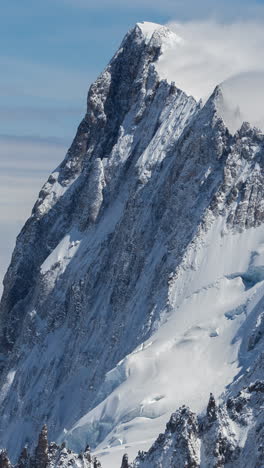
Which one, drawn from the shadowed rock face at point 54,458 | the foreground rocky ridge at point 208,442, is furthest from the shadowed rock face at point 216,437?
the shadowed rock face at point 54,458

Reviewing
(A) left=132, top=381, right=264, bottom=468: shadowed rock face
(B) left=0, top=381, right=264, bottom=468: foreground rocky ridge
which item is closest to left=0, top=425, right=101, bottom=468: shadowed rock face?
(B) left=0, top=381, right=264, bottom=468: foreground rocky ridge

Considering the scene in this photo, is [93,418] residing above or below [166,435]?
above

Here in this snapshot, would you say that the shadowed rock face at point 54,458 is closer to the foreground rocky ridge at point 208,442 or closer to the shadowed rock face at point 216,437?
the foreground rocky ridge at point 208,442

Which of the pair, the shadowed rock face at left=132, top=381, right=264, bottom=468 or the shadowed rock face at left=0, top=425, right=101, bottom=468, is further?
the shadowed rock face at left=0, top=425, right=101, bottom=468

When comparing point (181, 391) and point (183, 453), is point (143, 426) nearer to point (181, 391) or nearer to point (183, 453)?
point (181, 391)

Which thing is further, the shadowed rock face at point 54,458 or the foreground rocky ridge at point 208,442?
the shadowed rock face at point 54,458

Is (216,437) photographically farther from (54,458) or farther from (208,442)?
(54,458)

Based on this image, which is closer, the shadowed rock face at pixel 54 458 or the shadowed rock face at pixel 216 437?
the shadowed rock face at pixel 216 437

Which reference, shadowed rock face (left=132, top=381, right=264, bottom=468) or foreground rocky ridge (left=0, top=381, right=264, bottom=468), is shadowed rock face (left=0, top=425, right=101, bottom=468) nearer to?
foreground rocky ridge (left=0, top=381, right=264, bottom=468)

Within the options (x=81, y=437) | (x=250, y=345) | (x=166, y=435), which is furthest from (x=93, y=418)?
(x=166, y=435)

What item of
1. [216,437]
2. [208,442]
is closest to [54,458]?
[208,442]

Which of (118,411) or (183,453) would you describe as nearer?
(183,453)
